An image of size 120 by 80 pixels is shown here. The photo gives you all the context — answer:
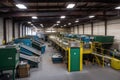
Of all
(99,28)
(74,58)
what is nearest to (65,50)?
(74,58)

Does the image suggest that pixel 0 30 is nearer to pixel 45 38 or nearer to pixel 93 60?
pixel 93 60

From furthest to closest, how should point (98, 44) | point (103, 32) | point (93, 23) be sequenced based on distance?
point (93, 23) → point (103, 32) → point (98, 44)

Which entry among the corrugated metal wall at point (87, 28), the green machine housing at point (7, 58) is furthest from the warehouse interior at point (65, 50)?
the corrugated metal wall at point (87, 28)

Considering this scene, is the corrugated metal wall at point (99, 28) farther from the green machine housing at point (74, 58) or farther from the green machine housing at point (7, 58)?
the green machine housing at point (7, 58)

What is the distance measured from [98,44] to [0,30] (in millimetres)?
9356

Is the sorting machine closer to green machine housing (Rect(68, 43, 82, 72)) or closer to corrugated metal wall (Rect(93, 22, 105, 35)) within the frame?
green machine housing (Rect(68, 43, 82, 72))

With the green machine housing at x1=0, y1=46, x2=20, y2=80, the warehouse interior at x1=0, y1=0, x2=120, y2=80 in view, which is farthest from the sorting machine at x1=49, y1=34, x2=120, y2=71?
the green machine housing at x1=0, y1=46, x2=20, y2=80

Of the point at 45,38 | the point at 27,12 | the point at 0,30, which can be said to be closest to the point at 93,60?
the point at 27,12

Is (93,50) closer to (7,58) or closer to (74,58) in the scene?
(74,58)

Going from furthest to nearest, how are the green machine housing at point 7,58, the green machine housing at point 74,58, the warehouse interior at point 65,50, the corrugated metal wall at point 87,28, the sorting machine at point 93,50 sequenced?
the corrugated metal wall at point 87,28 < the sorting machine at point 93,50 < the green machine housing at point 74,58 < the warehouse interior at point 65,50 < the green machine housing at point 7,58

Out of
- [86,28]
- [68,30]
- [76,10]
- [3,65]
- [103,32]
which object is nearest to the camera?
[3,65]

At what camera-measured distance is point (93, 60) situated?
34.4 feet

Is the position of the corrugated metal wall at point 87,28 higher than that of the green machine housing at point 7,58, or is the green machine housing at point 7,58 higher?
the corrugated metal wall at point 87,28

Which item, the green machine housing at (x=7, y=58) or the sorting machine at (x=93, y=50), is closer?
the green machine housing at (x=7, y=58)
